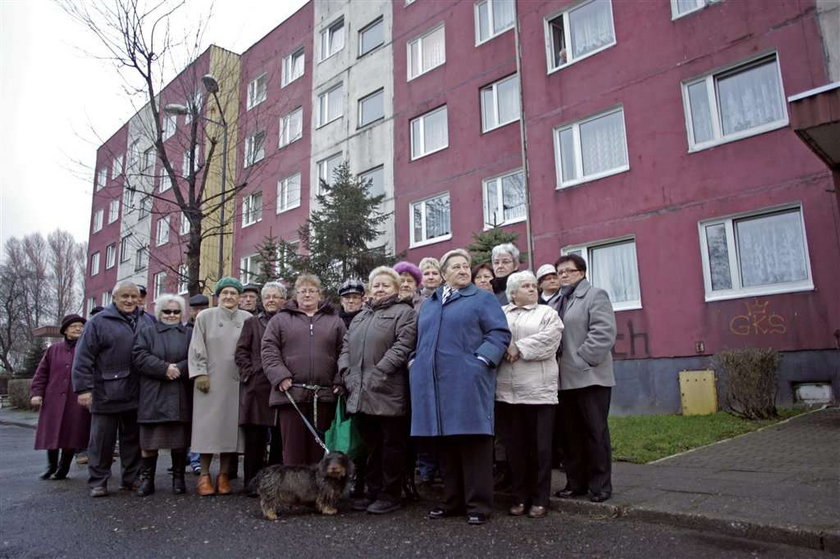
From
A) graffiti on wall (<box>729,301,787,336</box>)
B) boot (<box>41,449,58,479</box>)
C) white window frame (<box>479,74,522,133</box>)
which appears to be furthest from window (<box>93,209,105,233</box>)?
graffiti on wall (<box>729,301,787,336</box>)

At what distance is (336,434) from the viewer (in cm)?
546

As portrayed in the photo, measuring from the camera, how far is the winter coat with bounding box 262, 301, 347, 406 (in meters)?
5.62

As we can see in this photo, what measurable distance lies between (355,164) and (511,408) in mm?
17834

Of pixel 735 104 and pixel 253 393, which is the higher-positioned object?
pixel 735 104

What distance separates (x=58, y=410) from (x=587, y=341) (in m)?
6.63

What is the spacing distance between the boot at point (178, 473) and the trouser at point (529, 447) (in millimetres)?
3396

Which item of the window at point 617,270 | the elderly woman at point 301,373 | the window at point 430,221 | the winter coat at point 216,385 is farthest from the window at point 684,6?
the winter coat at point 216,385

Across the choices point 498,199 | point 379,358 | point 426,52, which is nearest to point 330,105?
point 426,52

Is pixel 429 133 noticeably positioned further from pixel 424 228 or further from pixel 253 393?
pixel 253 393

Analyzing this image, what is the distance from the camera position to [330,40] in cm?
2467

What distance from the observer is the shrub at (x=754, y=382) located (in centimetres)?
952

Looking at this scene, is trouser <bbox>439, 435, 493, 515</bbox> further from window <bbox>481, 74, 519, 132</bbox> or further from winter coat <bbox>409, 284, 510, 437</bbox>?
window <bbox>481, 74, 519, 132</bbox>

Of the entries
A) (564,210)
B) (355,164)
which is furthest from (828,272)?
(355,164)

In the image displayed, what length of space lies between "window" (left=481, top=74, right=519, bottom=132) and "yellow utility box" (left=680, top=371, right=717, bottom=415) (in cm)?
848
